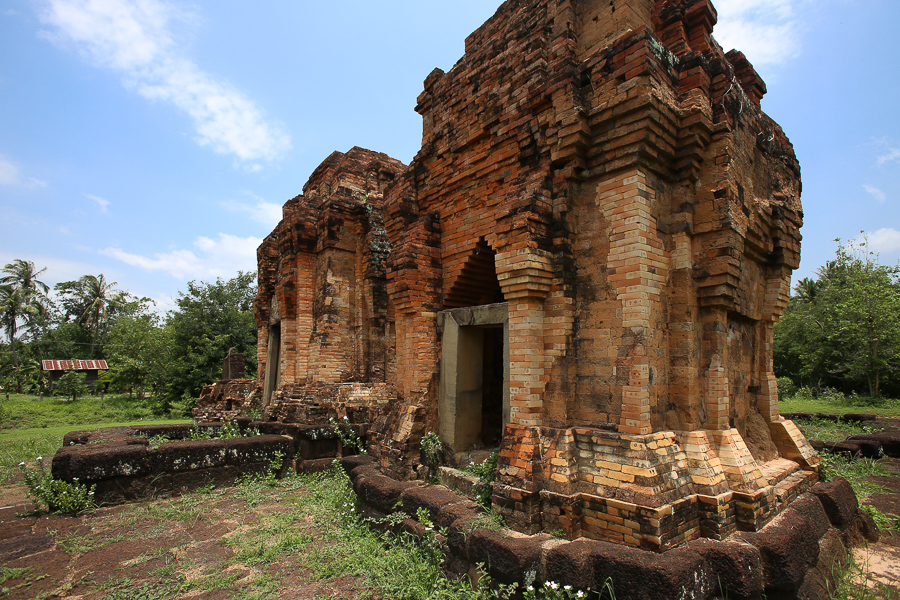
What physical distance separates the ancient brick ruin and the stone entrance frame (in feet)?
0.09

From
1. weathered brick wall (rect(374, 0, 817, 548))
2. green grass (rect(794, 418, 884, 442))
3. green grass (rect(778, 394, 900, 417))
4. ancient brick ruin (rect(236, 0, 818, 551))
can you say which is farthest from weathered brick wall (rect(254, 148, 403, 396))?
green grass (rect(778, 394, 900, 417))

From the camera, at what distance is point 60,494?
18.2 ft

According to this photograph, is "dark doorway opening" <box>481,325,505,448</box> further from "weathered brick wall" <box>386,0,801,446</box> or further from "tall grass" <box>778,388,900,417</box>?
"tall grass" <box>778,388,900,417</box>

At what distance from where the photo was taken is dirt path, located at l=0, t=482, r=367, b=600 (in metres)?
3.80

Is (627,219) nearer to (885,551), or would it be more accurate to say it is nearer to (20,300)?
(885,551)

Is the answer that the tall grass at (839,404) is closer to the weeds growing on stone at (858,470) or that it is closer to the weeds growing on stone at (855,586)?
the weeds growing on stone at (858,470)

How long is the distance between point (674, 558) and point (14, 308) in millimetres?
49290

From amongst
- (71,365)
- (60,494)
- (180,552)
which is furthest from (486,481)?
(71,365)

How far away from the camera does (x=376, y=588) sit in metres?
3.84

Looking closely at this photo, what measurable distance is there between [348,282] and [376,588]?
688 cm

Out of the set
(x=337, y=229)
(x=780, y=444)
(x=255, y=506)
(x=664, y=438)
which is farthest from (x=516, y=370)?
(x=337, y=229)

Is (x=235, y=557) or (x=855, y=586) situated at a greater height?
(x=855, y=586)

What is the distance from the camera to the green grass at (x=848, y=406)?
1365 cm

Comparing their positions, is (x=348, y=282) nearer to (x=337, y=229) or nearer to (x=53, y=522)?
(x=337, y=229)
